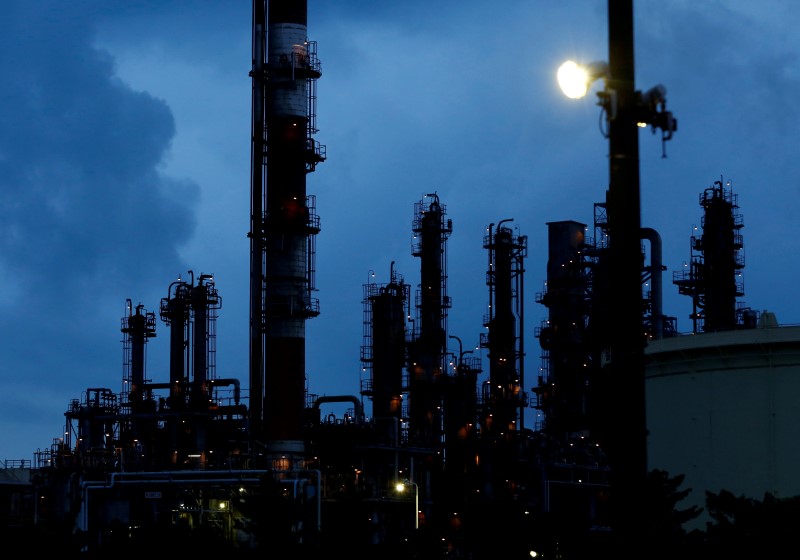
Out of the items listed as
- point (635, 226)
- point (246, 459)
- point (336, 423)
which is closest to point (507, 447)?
point (336, 423)

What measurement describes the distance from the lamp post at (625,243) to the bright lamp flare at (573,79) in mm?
64

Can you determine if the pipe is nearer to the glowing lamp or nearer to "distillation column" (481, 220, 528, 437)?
"distillation column" (481, 220, 528, 437)

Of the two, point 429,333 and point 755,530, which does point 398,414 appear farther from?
point 755,530

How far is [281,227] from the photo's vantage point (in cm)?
5322

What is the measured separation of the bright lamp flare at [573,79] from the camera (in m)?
8.24

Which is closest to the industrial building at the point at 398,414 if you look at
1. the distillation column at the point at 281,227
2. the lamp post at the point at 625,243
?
the distillation column at the point at 281,227

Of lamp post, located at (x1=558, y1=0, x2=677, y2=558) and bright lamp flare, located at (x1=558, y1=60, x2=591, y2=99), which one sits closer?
bright lamp flare, located at (x1=558, y1=60, x2=591, y2=99)

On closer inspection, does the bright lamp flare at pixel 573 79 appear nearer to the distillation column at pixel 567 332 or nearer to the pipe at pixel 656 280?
the pipe at pixel 656 280

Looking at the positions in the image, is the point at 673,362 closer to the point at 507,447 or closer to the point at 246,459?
the point at 246,459

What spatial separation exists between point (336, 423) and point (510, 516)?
1880 cm

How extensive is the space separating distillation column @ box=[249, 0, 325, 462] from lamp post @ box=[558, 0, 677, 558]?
44254mm

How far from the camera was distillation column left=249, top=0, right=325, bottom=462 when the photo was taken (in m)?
52.8


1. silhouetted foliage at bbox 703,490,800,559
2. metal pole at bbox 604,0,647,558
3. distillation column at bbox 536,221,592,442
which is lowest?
silhouetted foliage at bbox 703,490,800,559

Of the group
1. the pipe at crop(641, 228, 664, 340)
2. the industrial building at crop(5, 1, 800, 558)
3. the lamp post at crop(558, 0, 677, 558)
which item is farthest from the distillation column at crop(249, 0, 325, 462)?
the lamp post at crop(558, 0, 677, 558)
